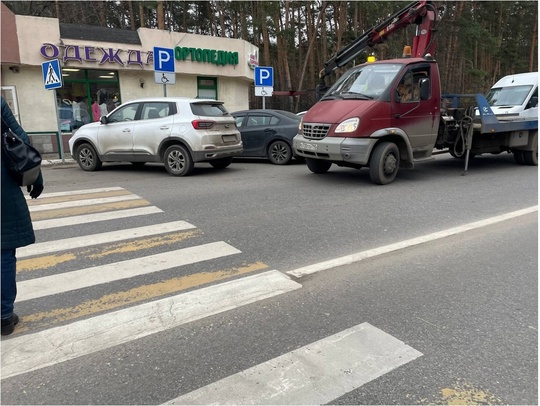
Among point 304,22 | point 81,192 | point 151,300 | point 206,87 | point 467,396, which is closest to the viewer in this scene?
point 467,396

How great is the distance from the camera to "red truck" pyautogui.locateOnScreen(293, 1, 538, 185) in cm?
840

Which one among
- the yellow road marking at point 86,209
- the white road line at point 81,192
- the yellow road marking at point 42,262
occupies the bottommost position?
the yellow road marking at point 42,262

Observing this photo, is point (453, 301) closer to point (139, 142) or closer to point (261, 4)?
point (139, 142)

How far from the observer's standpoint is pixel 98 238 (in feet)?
17.8

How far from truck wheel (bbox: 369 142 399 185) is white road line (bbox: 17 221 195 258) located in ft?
14.5

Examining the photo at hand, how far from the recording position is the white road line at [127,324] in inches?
115

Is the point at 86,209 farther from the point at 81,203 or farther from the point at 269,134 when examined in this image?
the point at 269,134

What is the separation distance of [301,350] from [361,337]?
49 centimetres

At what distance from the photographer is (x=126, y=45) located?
662 inches

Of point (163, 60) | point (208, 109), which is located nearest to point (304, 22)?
point (163, 60)

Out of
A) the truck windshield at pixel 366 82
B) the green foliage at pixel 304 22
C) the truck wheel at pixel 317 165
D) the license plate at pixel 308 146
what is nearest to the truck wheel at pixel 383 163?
the truck windshield at pixel 366 82

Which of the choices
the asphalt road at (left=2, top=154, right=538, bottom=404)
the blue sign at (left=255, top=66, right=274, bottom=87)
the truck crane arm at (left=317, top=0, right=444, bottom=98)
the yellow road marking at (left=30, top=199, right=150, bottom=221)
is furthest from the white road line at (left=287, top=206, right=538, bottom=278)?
the blue sign at (left=255, top=66, right=274, bottom=87)

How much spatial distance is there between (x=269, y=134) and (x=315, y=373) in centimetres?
991

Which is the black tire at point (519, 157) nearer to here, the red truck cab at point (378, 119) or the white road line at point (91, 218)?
the red truck cab at point (378, 119)
